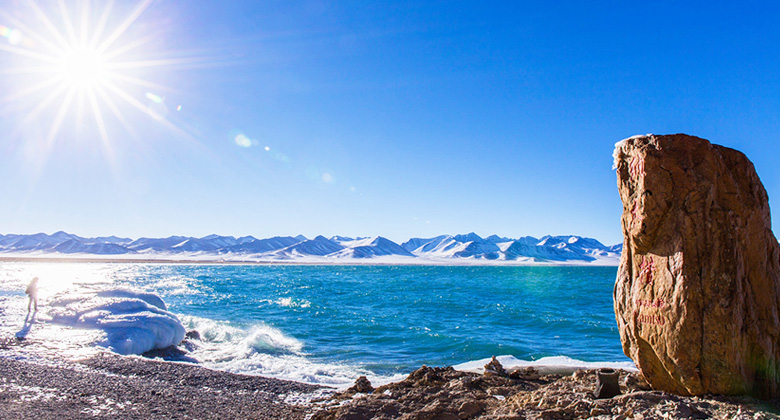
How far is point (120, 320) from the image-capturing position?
13.1 m

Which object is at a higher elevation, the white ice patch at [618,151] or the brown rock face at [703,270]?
the white ice patch at [618,151]

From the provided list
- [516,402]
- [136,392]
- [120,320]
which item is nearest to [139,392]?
[136,392]

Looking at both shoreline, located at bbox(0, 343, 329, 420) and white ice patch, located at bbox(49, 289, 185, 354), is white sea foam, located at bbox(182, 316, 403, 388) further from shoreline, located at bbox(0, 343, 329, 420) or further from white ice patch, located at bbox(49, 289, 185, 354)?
shoreline, located at bbox(0, 343, 329, 420)

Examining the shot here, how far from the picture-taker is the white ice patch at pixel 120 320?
460 inches

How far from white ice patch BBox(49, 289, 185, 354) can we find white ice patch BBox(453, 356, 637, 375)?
29.3 ft

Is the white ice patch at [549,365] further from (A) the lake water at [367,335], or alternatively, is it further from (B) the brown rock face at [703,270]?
(B) the brown rock face at [703,270]

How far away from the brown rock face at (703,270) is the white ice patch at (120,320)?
12.2 metres

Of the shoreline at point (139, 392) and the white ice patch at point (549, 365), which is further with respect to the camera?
the white ice patch at point (549, 365)

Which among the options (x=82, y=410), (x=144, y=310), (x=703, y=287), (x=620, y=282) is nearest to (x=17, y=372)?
(x=82, y=410)

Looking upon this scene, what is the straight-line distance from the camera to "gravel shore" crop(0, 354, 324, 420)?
6.16m

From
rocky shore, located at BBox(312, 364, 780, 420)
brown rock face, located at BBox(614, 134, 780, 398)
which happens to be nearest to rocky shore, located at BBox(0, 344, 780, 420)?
rocky shore, located at BBox(312, 364, 780, 420)

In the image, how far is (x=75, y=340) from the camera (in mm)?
11070

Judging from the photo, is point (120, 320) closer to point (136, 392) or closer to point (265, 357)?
point (265, 357)

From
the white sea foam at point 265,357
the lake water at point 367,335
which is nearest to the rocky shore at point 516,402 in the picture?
the white sea foam at point 265,357
